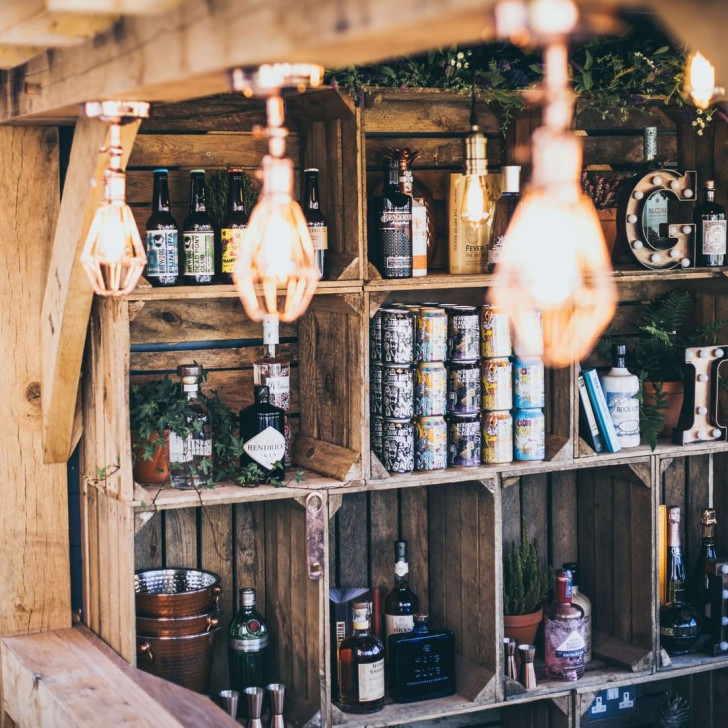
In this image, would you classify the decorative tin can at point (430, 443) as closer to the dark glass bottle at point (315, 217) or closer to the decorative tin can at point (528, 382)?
the decorative tin can at point (528, 382)

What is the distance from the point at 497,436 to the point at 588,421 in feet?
0.97

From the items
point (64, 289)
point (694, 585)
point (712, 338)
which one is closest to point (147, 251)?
point (64, 289)

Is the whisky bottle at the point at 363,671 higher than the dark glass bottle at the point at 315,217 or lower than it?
lower

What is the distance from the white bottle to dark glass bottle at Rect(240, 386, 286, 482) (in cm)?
94

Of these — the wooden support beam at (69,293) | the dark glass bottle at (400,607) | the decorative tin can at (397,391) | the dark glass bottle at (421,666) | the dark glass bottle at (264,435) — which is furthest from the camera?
the dark glass bottle at (400,607)

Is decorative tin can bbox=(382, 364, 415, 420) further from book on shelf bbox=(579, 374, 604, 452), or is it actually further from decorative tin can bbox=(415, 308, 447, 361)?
book on shelf bbox=(579, 374, 604, 452)

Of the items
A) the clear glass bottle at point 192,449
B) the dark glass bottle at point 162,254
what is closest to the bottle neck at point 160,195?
the dark glass bottle at point 162,254

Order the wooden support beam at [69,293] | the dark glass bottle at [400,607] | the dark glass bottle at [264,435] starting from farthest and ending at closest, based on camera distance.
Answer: the dark glass bottle at [400,607] < the dark glass bottle at [264,435] < the wooden support beam at [69,293]

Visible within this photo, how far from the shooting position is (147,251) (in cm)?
285

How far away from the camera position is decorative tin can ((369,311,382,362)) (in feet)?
10.0

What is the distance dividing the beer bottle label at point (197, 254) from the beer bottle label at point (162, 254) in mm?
31

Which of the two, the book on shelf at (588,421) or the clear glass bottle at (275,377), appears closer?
the clear glass bottle at (275,377)

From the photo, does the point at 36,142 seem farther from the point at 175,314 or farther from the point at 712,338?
the point at 712,338

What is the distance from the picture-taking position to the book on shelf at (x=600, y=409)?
3268 millimetres
